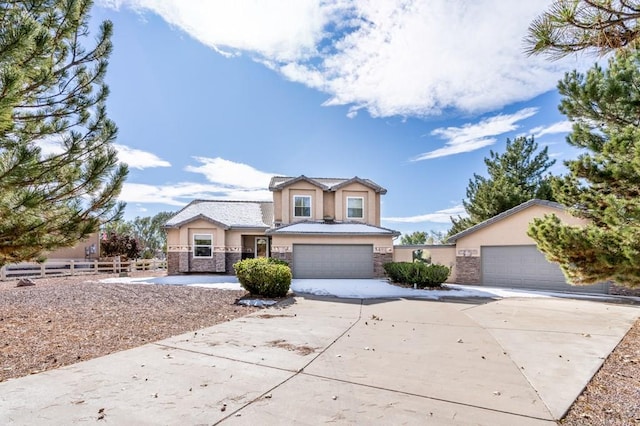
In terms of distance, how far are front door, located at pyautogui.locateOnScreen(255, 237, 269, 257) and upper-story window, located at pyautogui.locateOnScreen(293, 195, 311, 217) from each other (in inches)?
123

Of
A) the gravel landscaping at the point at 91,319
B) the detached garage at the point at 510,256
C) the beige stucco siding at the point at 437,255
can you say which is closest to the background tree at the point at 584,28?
the gravel landscaping at the point at 91,319

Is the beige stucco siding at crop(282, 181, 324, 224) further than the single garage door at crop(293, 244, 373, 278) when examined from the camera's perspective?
Yes

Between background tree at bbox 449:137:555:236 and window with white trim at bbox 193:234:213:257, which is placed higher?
background tree at bbox 449:137:555:236

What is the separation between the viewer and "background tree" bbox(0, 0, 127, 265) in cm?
499

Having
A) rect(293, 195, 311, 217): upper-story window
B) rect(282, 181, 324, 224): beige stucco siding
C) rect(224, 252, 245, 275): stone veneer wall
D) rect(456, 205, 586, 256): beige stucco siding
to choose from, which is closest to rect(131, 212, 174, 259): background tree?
rect(224, 252, 245, 275): stone veneer wall

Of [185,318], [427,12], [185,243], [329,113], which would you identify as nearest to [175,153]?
[185,243]

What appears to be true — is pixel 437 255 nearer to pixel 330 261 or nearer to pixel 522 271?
pixel 522 271

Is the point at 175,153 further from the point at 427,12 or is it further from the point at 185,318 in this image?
the point at 427,12

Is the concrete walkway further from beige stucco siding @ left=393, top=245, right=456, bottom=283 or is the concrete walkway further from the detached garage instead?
beige stucco siding @ left=393, top=245, right=456, bottom=283

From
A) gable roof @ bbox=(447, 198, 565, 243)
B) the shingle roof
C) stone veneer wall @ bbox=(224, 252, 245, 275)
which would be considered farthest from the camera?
stone veneer wall @ bbox=(224, 252, 245, 275)

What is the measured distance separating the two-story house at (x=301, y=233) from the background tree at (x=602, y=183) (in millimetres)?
11308

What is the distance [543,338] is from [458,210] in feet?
76.8

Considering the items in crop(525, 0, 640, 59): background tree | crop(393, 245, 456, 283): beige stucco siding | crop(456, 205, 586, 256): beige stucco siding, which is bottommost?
crop(393, 245, 456, 283): beige stucco siding

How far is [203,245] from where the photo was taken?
2061 centimetres
